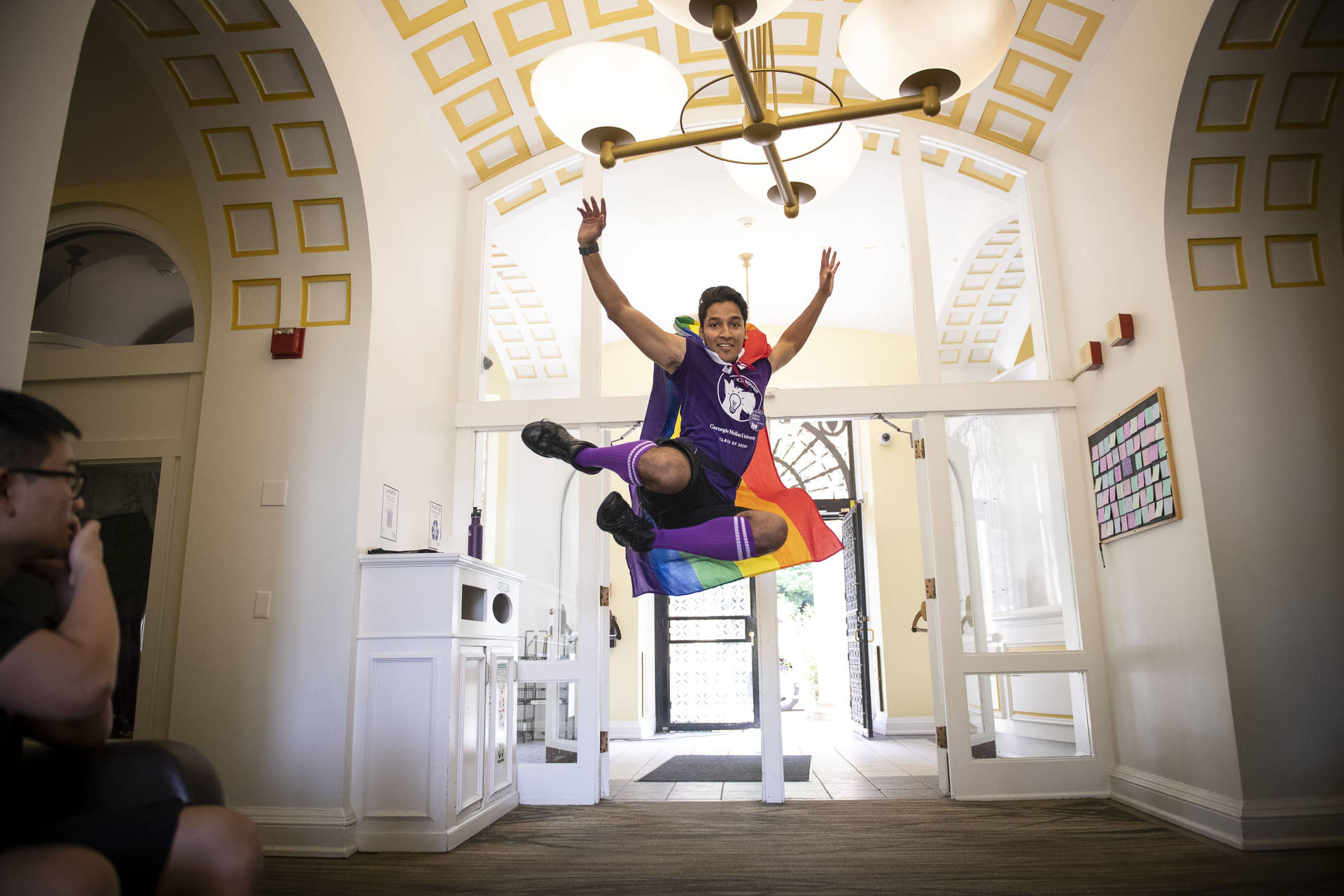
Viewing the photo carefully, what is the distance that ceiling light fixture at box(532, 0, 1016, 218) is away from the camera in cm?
196

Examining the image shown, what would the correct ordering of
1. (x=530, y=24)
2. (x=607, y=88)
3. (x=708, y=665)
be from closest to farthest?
(x=607, y=88) < (x=530, y=24) < (x=708, y=665)

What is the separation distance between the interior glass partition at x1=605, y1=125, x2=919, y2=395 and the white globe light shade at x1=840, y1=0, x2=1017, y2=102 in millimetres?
2998

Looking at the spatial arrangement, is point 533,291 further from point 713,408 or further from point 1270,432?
point 1270,432

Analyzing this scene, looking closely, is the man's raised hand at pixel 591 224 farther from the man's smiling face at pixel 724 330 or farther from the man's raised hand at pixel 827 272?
the man's raised hand at pixel 827 272

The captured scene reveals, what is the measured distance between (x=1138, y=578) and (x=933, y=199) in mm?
2538

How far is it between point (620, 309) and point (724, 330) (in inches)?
14.8

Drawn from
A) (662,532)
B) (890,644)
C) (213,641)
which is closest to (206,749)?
(213,641)

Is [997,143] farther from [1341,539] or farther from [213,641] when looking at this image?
[213,641]

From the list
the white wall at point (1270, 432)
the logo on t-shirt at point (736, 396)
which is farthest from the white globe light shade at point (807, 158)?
the white wall at point (1270, 432)

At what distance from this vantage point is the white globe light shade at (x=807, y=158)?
8.44 feet

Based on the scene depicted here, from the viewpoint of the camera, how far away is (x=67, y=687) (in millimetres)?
1057

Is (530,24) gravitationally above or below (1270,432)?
above

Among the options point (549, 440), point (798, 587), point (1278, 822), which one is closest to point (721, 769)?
point (1278, 822)

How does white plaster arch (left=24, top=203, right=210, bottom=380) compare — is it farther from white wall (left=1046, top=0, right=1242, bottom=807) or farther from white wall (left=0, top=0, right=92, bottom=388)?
white wall (left=1046, top=0, right=1242, bottom=807)
